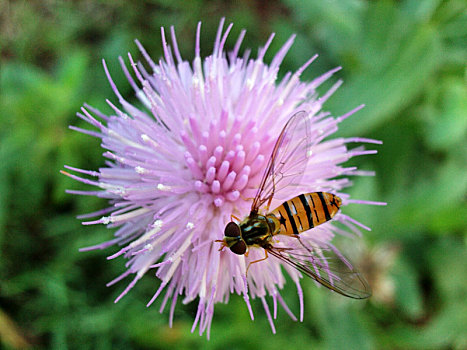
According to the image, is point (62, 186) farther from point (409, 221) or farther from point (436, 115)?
point (436, 115)

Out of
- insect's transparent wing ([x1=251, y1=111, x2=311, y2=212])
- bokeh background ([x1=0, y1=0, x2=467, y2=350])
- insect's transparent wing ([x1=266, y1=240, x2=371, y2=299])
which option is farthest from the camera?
bokeh background ([x1=0, y1=0, x2=467, y2=350])

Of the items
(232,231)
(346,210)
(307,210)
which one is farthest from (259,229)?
(346,210)

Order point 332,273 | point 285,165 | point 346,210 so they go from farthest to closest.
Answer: point 346,210 < point 285,165 < point 332,273

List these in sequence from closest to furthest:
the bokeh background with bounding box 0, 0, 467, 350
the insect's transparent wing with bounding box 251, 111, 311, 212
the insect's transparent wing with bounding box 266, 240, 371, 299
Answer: the insect's transparent wing with bounding box 266, 240, 371, 299 → the insect's transparent wing with bounding box 251, 111, 311, 212 → the bokeh background with bounding box 0, 0, 467, 350

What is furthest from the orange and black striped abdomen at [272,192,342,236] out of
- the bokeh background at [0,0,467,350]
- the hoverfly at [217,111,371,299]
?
the bokeh background at [0,0,467,350]

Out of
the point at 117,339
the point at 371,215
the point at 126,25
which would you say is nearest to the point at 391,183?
the point at 371,215

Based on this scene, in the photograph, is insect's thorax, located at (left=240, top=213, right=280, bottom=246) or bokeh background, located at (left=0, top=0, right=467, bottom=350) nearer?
insect's thorax, located at (left=240, top=213, right=280, bottom=246)

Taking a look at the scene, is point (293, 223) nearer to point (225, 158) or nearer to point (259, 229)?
point (259, 229)

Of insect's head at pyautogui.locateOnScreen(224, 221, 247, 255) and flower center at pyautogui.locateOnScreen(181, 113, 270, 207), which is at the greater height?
flower center at pyautogui.locateOnScreen(181, 113, 270, 207)

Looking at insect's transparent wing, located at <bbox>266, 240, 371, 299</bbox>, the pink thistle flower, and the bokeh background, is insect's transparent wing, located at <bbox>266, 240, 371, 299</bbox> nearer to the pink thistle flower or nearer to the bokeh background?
the pink thistle flower
